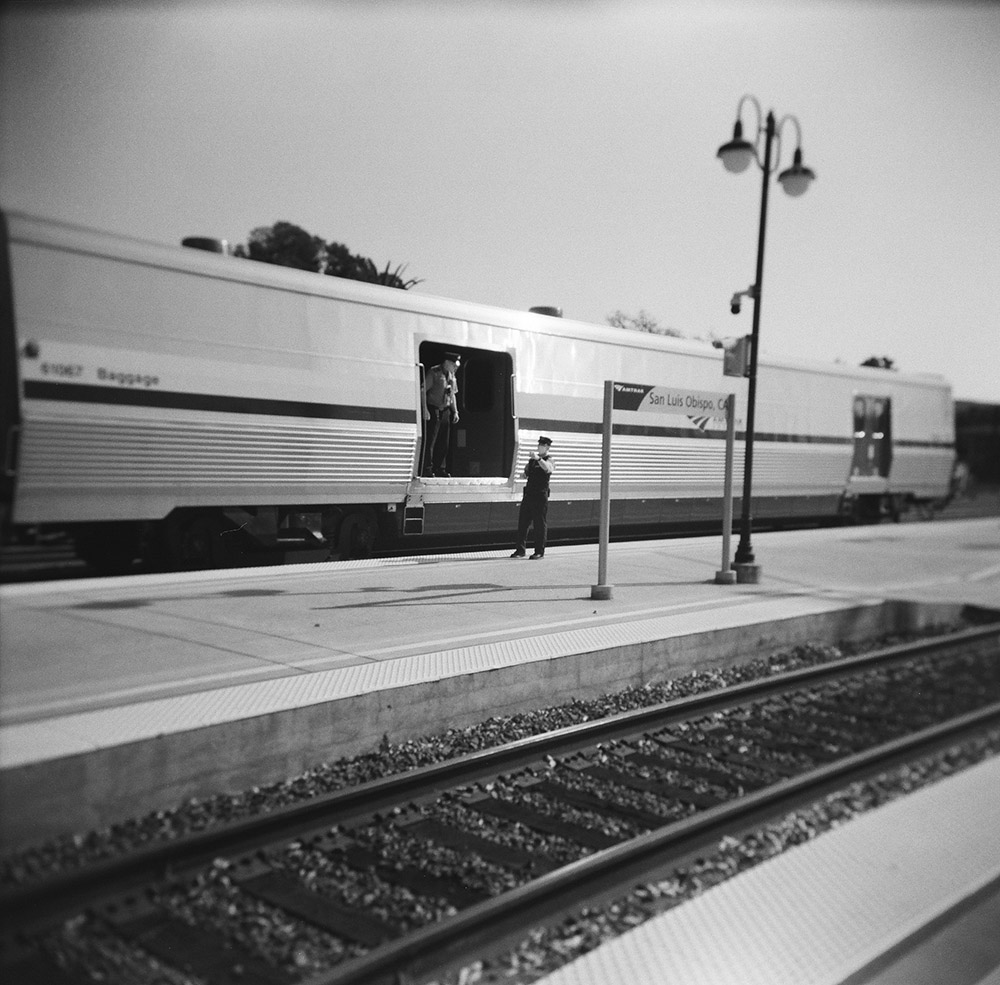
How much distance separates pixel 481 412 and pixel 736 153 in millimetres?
1992

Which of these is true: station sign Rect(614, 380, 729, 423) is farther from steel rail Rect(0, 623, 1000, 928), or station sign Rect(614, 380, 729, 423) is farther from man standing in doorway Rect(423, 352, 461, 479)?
steel rail Rect(0, 623, 1000, 928)

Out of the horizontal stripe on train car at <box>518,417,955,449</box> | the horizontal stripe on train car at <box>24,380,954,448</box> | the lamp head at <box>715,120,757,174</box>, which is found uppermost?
the lamp head at <box>715,120,757,174</box>

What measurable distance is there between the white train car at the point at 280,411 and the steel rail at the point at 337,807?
3.07ft

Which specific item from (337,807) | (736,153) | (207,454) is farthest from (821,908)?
(736,153)

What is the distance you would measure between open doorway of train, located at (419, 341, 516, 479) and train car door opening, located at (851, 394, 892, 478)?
3.88 metres

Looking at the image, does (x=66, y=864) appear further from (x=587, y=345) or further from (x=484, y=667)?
(x=587, y=345)

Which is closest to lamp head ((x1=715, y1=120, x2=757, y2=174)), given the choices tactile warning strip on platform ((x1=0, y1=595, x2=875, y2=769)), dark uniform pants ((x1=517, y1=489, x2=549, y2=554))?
dark uniform pants ((x1=517, y1=489, x2=549, y2=554))

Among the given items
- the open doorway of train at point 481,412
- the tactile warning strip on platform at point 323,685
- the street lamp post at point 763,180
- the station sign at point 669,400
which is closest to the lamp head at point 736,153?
the street lamp post at point 763,180

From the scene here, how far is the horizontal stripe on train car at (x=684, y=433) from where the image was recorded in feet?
14.6

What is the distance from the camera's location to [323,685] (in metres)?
4.49

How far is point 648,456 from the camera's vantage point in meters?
4.93

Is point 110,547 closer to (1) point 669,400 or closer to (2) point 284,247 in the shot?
(2) point 284,247

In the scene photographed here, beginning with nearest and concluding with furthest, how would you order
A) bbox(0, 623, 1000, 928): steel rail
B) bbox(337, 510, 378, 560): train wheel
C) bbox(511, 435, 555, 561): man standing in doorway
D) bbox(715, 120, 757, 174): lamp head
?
bbox(0, 623, 1000, 928): steel rail
bbox(337, 510, 378, 560): train wheel
bbox(511, 435, 555, 561): man standing in doorway
bbox(715, 120, 757, 174): lamp head

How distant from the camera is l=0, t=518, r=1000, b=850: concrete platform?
2.67 metres
